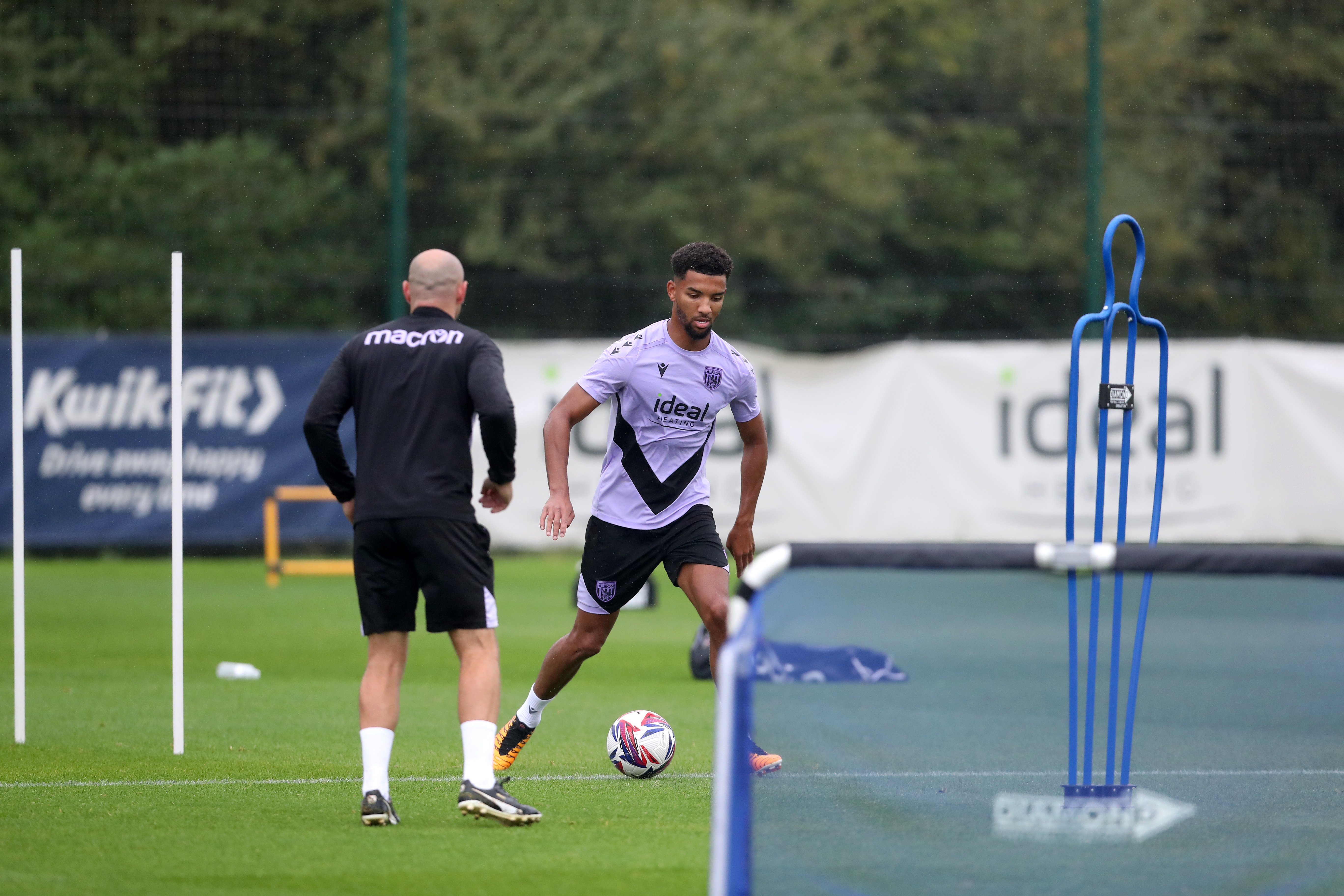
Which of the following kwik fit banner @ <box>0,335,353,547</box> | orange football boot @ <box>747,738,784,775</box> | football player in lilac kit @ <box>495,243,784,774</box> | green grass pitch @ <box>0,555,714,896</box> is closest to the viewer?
green grass pitch @ <box>0,555,714,896</box>

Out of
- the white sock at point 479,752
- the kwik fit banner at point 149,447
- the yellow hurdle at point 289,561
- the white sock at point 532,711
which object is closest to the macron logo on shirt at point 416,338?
the white sock at point 479,752

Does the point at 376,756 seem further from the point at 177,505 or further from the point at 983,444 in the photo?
the point at 983,444

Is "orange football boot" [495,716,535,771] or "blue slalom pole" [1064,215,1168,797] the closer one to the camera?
"blue slalom pole" [1064,215,1168,797]

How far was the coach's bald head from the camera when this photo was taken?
5.72 m

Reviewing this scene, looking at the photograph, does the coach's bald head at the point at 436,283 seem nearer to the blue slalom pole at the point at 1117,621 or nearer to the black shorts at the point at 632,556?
the black shorts at the point at 632,556

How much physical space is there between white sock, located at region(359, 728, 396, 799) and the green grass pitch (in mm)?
157

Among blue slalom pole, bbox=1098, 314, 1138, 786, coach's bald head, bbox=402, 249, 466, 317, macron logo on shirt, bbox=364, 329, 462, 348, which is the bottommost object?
blue slalom pole, bbox=1098, 314, 1138, 786

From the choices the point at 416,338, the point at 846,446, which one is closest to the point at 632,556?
the point at 416,338

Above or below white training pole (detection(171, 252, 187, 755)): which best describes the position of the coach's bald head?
above

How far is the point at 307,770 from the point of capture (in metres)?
6.89

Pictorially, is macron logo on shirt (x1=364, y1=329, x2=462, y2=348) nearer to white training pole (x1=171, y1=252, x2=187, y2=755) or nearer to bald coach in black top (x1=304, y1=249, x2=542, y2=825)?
bald coach in black top (x1=304, y1=249, x2=542, y2=825)

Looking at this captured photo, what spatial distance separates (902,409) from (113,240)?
30.5ft

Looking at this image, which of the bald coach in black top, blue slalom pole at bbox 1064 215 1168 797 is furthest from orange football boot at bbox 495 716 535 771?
blue slalom pole at bbox 1064 215 1168 797

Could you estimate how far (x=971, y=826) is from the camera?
5.51 meters
